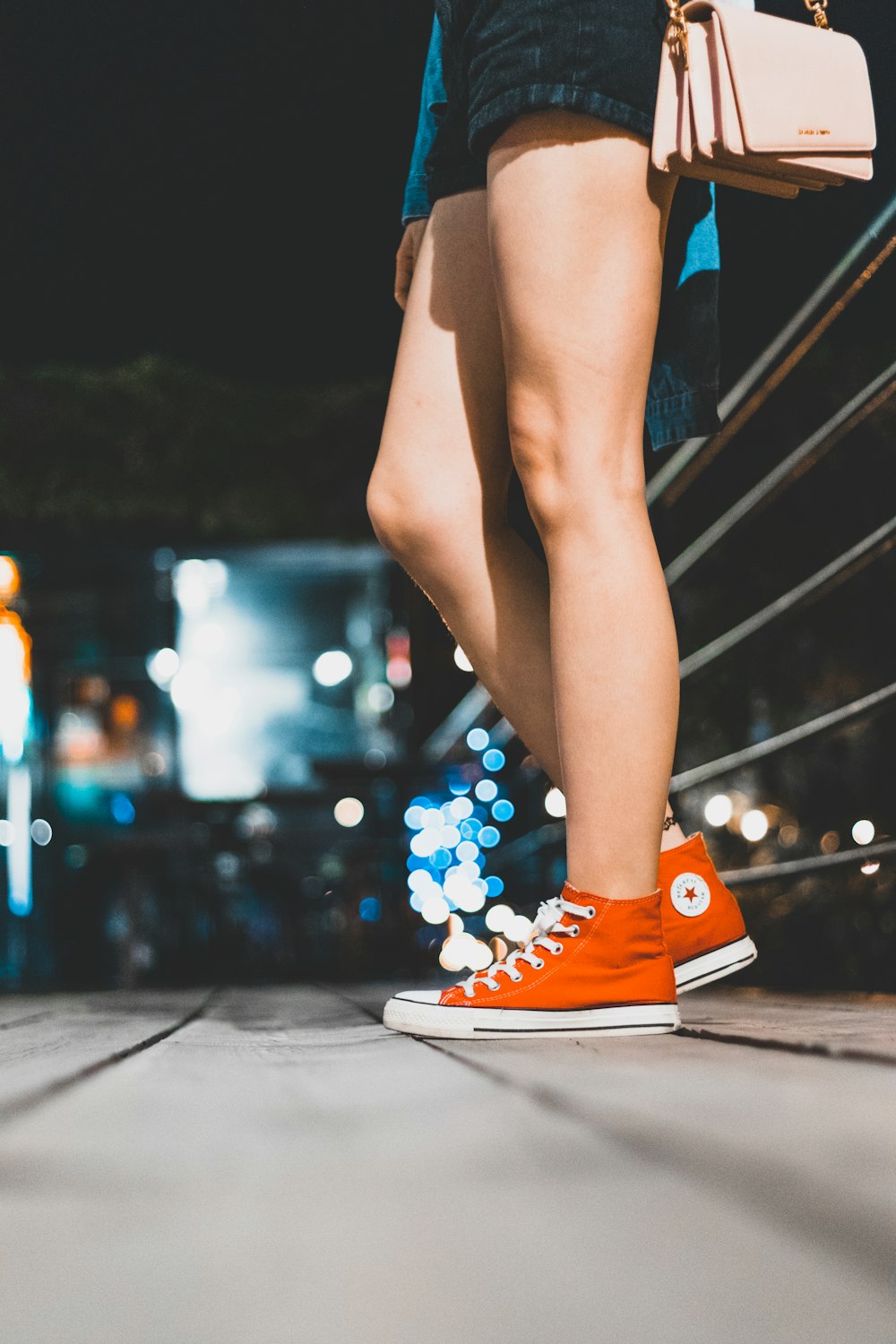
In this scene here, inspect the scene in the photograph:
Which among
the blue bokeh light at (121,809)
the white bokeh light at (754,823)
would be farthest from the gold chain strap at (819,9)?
the blue bokeh light at (121,809)

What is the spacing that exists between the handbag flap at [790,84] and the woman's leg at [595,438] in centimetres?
9

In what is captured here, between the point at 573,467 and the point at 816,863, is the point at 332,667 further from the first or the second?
the point at 573,467

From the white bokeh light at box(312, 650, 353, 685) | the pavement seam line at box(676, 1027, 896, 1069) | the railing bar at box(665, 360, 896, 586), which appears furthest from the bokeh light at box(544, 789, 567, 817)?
the white bokeh light at box(312, 650, 353, 685)

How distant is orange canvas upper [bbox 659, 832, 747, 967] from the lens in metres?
0.97

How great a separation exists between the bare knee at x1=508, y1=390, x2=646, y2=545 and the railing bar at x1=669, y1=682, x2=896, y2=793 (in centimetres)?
36

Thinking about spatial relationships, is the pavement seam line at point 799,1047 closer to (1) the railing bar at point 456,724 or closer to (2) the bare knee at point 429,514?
(2) the bare knee at point 429,514

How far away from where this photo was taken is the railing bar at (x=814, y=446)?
1139 millimetres

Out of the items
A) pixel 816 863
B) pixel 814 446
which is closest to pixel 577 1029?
pixel 816 863

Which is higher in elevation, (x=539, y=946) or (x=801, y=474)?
(x=801, y=474)

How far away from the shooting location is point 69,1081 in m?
0.53

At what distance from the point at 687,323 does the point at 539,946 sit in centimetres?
57

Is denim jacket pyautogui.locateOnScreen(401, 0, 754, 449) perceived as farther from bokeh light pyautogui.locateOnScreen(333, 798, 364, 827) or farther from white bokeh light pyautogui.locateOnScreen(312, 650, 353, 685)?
white bokeh light pyautogui.locateOnScreen(312, 650, 353, 685)

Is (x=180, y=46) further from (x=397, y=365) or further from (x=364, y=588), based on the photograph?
(x=364, y=588)

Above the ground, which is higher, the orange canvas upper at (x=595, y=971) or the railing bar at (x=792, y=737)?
the railing bar at (x=792, y=737)
